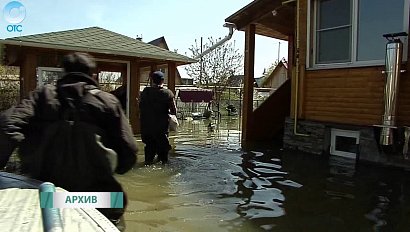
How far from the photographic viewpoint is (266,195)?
5.39 m

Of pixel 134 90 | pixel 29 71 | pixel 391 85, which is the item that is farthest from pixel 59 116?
pixel 134 90

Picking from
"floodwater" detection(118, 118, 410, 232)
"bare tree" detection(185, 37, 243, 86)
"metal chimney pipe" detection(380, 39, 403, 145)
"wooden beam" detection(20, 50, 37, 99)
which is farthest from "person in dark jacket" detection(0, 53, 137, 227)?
"bare tree" detection(185, 37, 243, 86)

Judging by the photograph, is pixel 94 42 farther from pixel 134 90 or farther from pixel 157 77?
pixel 157 77

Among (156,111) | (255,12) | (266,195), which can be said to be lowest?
(266,195)

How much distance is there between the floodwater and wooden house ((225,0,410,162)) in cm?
54

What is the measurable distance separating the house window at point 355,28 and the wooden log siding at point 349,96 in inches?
10.3

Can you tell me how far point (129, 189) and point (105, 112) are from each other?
137 inches

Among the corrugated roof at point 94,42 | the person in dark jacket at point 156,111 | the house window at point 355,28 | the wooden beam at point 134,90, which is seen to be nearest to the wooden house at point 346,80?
the house window at point 355,28

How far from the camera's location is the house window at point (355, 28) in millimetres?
7160

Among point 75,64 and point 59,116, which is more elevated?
point 75,64

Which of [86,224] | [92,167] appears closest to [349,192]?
[92,167]

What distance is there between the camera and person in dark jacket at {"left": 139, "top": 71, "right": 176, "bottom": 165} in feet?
24.2

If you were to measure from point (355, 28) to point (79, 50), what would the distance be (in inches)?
273

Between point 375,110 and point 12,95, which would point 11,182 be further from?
point 12,95
